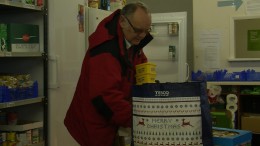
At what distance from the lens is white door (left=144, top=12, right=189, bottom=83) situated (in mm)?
5316

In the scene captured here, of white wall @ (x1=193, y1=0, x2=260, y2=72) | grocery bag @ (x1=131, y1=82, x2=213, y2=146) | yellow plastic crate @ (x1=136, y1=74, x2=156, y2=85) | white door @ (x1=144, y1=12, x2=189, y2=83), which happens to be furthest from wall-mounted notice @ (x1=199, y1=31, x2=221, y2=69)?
grocery bag @ (x1=131, y1=82, x2=213, y2=146)

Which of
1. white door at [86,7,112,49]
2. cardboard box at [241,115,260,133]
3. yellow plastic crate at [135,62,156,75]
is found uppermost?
white door at [86,7,112,49]

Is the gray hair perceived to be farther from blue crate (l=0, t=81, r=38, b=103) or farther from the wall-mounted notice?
the wall-mounted notice

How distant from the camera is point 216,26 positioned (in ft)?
17.9

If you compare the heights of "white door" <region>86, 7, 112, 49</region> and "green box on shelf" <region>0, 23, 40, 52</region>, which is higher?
"white door" <region>86, 7, 112, 49</region>

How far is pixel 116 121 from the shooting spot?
192 cm

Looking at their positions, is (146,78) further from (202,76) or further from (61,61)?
(202,76)

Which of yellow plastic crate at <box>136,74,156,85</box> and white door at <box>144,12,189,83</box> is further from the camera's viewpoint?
white door at <box>144,12,189,83</box>

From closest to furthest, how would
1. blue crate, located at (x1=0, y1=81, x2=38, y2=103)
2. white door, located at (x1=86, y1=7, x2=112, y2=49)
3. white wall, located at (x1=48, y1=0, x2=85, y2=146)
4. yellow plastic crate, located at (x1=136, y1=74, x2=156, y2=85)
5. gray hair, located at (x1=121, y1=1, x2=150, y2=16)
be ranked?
yellow plastic crate, located at (x1=136, y1=74, x2=156, y2=85) < gray hair, located at (x1=121, y1=1, x2=150, y2=16) < blue crate, located at (x1=0, y1=81, x2=38, y2=103) < white wall, located at (x1=48, y1=0, x2=85, y2=146) < white door, located at (x1=86, y1=7, x2=112, y2=49)

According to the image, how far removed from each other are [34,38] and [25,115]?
0.72 meters

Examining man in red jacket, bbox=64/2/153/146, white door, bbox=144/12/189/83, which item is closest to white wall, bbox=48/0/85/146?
man in red jacket, bbox=64/2/153/146

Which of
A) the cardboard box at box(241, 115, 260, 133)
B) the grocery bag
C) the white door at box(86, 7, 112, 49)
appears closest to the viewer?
the grocery bag

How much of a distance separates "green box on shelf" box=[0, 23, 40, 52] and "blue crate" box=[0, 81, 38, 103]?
1.03 feet

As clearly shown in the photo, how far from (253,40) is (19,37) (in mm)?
3484
